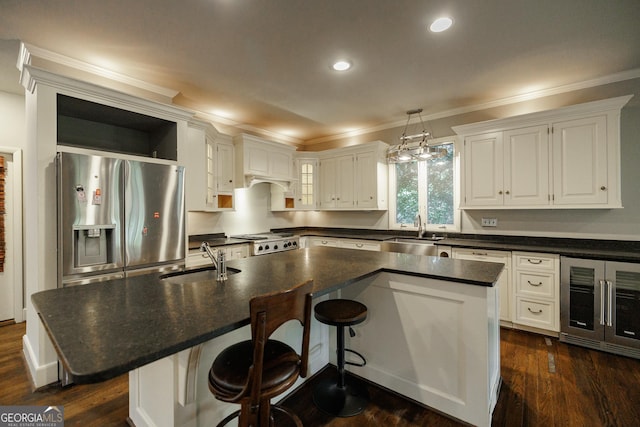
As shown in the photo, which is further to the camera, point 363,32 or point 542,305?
point 542,305

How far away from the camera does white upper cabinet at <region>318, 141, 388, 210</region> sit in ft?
14.4

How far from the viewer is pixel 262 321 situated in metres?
1.01

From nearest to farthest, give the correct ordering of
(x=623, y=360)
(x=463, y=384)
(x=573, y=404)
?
(x=463, y=384), (x=573, y=404), (x=623, y=360)

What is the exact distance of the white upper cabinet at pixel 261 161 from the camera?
4039mm

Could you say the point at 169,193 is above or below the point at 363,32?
below

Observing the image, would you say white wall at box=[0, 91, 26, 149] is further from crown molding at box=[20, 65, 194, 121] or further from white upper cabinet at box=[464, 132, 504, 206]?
white upper cabinet at box=[464, 132, 504, 206]

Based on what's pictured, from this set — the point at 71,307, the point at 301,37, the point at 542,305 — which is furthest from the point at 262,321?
the point at 542,305

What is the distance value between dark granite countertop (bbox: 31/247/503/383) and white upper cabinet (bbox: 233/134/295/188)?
7.12 ft

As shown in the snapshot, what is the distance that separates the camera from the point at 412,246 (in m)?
3.53

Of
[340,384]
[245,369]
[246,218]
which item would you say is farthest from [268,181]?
[245,369]

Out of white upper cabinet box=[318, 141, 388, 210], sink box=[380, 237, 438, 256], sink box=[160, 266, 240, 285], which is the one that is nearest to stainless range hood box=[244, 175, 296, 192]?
white upper cabinet box=[318, 141, 388, 210]

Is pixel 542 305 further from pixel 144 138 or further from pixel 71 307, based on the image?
pixel 144 138

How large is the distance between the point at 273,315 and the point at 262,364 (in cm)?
18

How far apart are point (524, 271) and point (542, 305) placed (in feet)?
1.19
